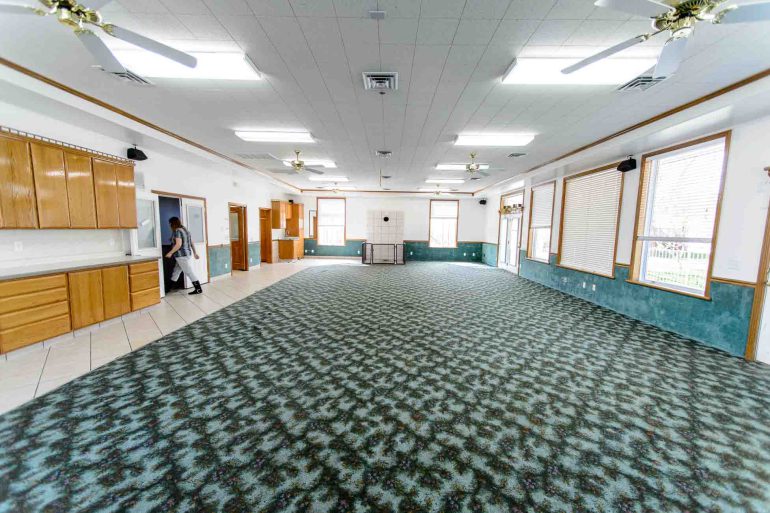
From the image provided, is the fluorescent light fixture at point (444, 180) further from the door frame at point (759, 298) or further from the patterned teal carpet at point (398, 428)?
the door frame at point (759, 298)

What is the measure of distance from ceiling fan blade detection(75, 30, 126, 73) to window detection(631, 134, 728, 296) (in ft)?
22.5

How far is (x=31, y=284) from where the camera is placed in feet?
10.3

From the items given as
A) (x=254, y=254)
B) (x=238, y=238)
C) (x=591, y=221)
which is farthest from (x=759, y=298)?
(x=238, y=238)

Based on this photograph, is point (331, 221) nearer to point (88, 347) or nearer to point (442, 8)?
point (88, 347)

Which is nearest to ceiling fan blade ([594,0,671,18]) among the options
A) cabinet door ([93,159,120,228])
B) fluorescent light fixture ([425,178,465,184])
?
cabinet door ([93,159,120,228])

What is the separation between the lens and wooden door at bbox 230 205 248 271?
8938mm

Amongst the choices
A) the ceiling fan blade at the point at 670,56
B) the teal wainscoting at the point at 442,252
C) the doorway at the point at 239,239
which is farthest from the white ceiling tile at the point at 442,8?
the teal wainscoting at the point at 442,252

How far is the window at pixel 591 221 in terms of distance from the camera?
5416mm

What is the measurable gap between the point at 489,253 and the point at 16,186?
1260 centimetres

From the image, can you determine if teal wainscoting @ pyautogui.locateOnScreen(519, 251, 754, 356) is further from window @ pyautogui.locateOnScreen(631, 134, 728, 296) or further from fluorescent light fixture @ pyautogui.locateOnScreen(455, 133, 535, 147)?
fluorescent light fixture @ pyautogui.locateOnScreen(455, 133, 535, 147)

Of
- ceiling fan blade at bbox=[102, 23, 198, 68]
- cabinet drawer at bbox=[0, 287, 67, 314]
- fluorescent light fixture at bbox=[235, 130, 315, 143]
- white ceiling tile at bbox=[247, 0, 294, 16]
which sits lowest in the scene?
cabinet drawer at bbox=[0, 287, 67, 314]

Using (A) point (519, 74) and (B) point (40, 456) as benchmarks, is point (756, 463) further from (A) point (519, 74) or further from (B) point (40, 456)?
(B) point (40, 456)

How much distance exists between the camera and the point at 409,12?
208cm

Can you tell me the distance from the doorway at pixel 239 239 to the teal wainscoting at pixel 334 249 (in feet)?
13.0
